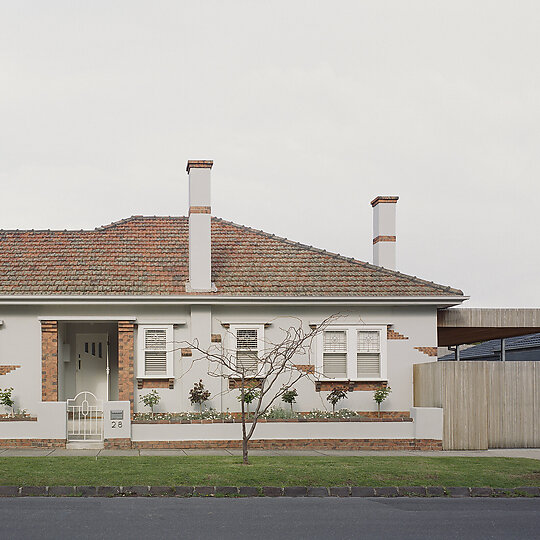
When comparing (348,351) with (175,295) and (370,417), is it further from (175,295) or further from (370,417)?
(175,295)

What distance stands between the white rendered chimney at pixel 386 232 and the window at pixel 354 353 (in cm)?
447

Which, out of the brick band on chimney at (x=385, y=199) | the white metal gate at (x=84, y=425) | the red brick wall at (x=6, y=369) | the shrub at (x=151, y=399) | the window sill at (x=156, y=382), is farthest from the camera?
the brick band on chimney at (x=385, y=199)

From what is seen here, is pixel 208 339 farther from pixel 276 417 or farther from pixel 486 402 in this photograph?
pixel 486 402

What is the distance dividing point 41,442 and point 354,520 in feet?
32.4

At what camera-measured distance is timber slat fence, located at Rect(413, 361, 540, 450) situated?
18906mm

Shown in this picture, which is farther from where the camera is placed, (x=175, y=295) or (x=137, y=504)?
(x=175, y=295)

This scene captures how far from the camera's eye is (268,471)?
548 inches

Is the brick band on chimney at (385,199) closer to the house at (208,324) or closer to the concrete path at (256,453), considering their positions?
the house at (208,324)

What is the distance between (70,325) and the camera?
22.8 metres

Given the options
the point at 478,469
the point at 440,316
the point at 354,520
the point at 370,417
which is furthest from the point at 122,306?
the point at 354,520

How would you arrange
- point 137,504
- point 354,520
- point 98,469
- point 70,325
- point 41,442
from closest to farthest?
point 354,520, point 137,504, point 98,469, point 41,442, point 70,325

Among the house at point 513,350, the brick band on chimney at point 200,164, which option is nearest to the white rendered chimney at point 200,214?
the brick band on chimney at point 200,164

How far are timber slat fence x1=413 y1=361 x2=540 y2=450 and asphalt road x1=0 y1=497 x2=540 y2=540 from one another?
20.3 ft

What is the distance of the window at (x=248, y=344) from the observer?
20.7 metres
